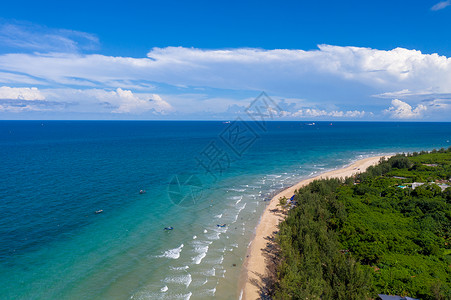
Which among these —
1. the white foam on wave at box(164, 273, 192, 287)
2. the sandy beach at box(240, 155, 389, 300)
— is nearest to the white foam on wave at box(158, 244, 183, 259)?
the white foam on wave at box(164, 273, 192, 287)

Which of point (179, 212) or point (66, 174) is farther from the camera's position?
point (66, 174)

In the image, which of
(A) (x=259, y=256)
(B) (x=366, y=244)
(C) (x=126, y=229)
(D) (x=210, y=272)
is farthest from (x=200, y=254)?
(B) (x=366, y=244)

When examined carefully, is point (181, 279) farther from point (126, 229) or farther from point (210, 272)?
point (126, 229)

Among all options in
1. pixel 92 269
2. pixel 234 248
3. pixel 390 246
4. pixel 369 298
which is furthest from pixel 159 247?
pixel 390 246

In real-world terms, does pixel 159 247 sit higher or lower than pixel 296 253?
lower

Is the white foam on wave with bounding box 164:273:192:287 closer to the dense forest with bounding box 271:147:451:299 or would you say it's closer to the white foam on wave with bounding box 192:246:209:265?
the white foam on wave with bounding box 192:246:209:265

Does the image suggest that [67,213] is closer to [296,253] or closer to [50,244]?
[50,244]
